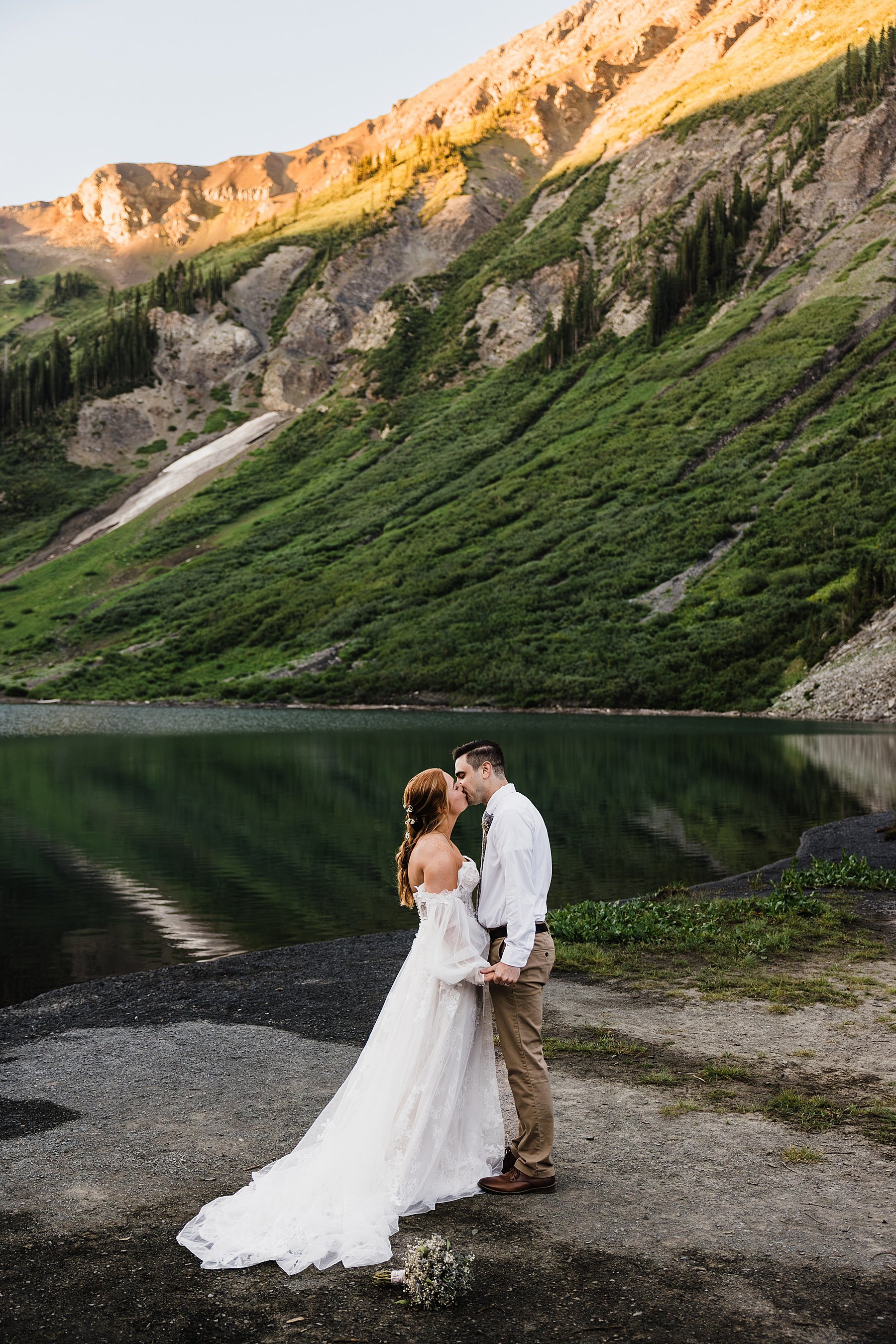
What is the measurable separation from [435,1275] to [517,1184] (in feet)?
5.70

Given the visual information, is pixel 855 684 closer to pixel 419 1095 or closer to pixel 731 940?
pixel 731 940

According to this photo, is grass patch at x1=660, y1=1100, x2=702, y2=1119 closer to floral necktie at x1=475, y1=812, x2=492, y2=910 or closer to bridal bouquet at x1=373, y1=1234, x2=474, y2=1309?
floral necktie at x1=475, y1=812, x2=492, y2=910

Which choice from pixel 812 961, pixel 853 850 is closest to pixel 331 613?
pixel 853 850

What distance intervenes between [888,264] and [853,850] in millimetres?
105565

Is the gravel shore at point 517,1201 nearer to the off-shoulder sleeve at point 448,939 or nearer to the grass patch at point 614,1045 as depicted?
the grass patch at point 614,1045

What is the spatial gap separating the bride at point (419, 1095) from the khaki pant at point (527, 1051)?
6.1 inches

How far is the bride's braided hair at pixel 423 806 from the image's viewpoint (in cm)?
754

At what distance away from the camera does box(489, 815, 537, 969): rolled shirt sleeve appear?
7422 mm

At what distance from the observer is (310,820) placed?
1252 inches

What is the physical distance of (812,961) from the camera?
14805 millimetres

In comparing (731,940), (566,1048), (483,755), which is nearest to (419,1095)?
(483,755)

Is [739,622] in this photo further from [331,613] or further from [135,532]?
[135,532]

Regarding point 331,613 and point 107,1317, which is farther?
point 331,613

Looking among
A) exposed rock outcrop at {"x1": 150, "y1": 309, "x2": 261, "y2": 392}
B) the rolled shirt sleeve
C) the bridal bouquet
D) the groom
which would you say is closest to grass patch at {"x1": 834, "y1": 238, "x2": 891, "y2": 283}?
→ exposed rock outcrop at {"x1": 150, "y1": 309, "x2": 261, "y2": 392}
